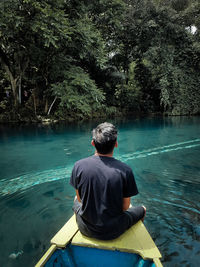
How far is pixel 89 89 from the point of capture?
1258 centimetres

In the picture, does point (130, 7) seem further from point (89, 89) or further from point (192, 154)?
point (192, 154)

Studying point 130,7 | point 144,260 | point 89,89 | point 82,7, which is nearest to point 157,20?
point 130,7

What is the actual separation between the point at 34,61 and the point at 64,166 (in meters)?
10.2

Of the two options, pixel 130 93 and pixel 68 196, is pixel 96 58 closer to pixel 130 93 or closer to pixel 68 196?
pixel 130 93

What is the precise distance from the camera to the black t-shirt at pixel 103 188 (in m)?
1.54

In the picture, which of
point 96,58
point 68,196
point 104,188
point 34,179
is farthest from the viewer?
point 96,58

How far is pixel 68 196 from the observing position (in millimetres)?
3455

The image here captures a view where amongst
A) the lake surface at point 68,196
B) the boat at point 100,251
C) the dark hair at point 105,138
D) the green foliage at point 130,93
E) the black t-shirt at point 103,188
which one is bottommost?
the lake surface at point 68,196

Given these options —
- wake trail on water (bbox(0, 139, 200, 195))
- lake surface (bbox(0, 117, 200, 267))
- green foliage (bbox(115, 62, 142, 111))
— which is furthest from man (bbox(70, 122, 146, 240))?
green foliage (bbox(115, 62, 142, 111))

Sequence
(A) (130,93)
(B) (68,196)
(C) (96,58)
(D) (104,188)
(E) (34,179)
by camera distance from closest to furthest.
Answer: (D) (104,188) < (B) (68,196) < (E) (34,179) < (C) (96,58) < (A) (130,93)

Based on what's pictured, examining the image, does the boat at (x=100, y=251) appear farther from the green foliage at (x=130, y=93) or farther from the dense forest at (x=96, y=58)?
the green foliage at (x=130, y=93)

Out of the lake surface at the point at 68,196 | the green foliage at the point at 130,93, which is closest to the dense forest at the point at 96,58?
the green foliage at the point at 130,93

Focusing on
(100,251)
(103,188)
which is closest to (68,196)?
(100,251)

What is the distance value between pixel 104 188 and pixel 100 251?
535mm
